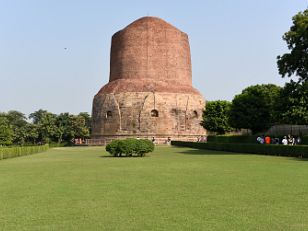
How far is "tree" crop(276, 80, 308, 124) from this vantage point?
21484 mm

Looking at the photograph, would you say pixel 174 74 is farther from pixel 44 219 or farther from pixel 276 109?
pixel 44 219

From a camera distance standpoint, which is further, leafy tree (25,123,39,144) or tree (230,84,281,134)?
leafy tree (25,123,39,144)

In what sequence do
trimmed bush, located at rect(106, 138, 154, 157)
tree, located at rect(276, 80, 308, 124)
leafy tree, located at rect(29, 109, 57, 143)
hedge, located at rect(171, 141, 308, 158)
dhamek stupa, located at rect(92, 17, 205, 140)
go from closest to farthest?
hedge, located at rect(171, 141, 308, 158) → trimmed bush, located at rect(106, 138, 154, 157) → tree, located at rect(276, 80, 308, 124) → dhamek stupa, located at rect(92, 17, 205, 140) → leafy tree, located at rect(29, 109, 57, 143)

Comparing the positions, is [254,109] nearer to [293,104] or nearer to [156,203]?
[293,104]

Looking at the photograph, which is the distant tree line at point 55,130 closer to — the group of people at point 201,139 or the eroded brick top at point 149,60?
the eroded brick top at point 149,60

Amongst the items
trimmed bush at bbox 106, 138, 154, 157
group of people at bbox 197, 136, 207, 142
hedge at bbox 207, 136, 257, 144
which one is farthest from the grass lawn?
group of people at bbox 197, 136, 207, 142

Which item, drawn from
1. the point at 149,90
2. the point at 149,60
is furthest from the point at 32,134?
the point at 149,90

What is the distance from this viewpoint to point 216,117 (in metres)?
41.3

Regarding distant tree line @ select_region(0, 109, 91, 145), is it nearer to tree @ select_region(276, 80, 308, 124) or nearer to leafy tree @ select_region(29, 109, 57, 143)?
leafy tree @ select_region(29, 109, 57, 143)

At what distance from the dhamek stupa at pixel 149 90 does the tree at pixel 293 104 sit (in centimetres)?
1938

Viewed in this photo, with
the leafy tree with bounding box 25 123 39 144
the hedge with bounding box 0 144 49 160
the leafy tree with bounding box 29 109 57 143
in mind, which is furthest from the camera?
the leafy tree with bounding box 25 123 39 144

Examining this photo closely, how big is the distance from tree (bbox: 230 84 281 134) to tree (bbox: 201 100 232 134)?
619cm

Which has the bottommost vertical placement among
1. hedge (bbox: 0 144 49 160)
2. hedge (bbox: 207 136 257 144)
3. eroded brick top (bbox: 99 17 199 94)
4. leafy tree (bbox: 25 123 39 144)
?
hedge (bbox: 0 144 49 160)

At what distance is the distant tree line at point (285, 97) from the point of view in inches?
803
